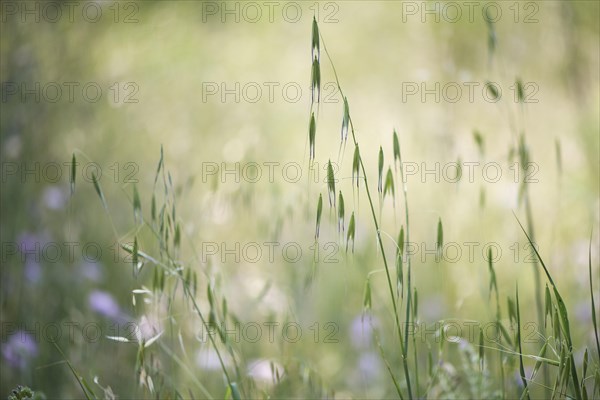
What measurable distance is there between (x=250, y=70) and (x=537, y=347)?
225 centimetres

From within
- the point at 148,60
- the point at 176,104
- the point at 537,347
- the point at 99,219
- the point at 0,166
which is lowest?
the point at 537,347

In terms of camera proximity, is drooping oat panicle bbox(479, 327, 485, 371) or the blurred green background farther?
the blurred green background

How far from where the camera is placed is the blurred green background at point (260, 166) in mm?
1712

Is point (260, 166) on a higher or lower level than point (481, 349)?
higher

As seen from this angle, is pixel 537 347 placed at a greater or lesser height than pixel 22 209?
lesser

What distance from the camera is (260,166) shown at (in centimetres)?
276

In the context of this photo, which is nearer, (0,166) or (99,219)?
(0,166)

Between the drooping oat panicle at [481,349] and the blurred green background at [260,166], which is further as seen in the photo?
the blurred green background at [260,166]

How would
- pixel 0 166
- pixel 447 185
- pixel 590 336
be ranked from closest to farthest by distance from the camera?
pixel 590 336
pixel 0 166
pixel 447 185

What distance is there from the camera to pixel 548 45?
3.32 meters

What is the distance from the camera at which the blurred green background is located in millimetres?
1712

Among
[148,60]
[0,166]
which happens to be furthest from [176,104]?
[0,166]

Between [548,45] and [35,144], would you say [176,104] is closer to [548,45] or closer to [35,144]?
[35,144]

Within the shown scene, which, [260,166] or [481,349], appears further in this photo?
[260,166]
